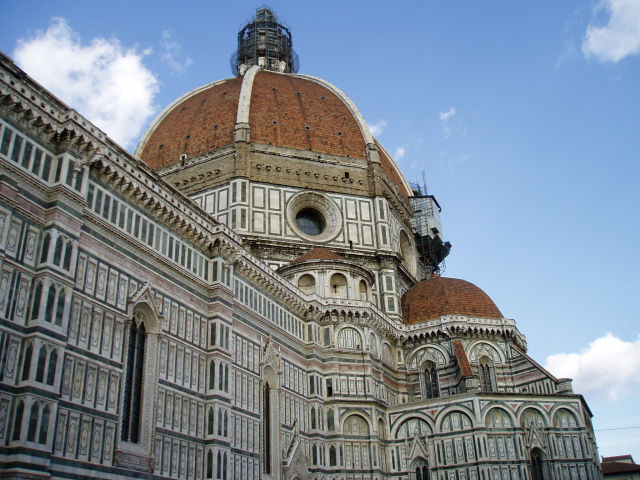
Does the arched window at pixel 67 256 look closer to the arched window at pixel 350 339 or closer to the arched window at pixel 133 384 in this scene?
the arched window at pixel 133 384

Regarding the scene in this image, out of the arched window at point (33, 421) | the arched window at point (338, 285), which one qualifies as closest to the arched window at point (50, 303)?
the arched window at point (33, 421)

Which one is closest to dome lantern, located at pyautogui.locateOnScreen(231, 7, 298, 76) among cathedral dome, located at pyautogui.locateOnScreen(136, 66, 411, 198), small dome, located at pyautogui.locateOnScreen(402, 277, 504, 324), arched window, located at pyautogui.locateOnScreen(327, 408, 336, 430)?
cathedral dome, located at pyautogui.locateOnScreen(136, 66, 411, 198)

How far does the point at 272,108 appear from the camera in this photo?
149 ft

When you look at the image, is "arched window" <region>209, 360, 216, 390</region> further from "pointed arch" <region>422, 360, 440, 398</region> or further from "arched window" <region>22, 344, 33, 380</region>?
"pointed arch" <region>422, 360, 440, 398</region>

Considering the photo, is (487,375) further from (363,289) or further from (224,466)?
(224,466)

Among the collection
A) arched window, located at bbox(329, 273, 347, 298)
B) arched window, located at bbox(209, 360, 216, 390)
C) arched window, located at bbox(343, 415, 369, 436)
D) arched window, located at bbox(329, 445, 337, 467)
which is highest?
arched window, located at bbox(329, 273, 347, 298)

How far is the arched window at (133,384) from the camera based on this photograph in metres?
20.9

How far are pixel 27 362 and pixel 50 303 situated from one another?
1.77 meters

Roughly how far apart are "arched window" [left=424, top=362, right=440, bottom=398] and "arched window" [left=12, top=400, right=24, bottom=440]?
24.3 metres

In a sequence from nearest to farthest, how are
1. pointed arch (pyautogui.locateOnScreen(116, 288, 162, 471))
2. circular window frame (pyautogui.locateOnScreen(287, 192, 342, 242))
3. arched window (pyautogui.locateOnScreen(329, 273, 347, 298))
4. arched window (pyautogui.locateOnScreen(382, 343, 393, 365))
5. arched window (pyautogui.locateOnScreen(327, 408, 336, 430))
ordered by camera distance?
pointed arch (pyautogui.locateOnScreen(116, 288, 162, 471)), arched window (pyautogui.locateOnScreen(327, 408, 336, 430)), arched window (pyautogui.locateOnScreen(329, 273, 347, 298)), arched window (pyautogui.locateOnScreen(382, 343, 393, 365)), circular window frame (pyautogui.locateOnScreen(287, 192, 342, 242))

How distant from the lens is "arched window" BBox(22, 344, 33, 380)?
17.0 metres

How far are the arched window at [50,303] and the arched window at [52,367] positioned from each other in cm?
90

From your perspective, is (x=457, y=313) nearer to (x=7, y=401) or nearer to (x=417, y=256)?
(x=417, y=256)

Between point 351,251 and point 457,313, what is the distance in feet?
23.4
